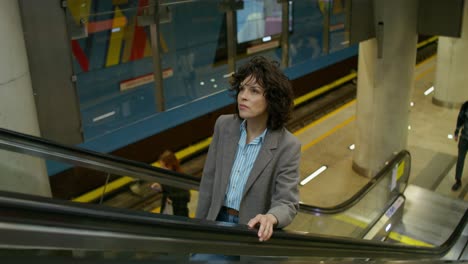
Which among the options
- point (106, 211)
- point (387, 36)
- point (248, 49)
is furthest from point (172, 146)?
point (106, 211)

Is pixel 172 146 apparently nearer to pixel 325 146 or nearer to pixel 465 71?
pixel 325 146

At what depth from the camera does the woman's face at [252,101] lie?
2.29 metres

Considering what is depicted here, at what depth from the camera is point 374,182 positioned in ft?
22.1

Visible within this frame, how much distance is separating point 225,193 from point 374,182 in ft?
15.5

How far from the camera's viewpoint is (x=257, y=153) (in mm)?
2396

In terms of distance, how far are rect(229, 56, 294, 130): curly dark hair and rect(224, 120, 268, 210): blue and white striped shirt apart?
0.09 meters

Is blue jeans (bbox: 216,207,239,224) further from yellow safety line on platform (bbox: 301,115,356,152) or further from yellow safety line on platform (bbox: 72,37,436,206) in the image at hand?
yellow safety line on platform (bbox: 301,115,356,152)

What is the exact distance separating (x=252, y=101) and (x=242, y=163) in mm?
313

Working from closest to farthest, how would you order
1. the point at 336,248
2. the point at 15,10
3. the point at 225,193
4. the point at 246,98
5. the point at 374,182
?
1. the point at 246,98
2. the point at 225,193
3. the point at 336,248
4. the point at 15,10
5. the point at 374,182

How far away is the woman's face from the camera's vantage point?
229cm

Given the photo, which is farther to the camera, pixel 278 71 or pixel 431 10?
pixel 431 10

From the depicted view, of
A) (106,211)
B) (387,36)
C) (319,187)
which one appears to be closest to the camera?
(106,211)

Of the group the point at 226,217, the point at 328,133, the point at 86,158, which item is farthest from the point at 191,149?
the point at 226,217

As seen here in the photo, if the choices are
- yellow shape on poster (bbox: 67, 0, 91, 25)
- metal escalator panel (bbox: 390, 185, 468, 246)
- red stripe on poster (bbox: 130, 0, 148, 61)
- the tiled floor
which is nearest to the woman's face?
yellow shape on poster (bbox: 67, 0, 91, 25)
